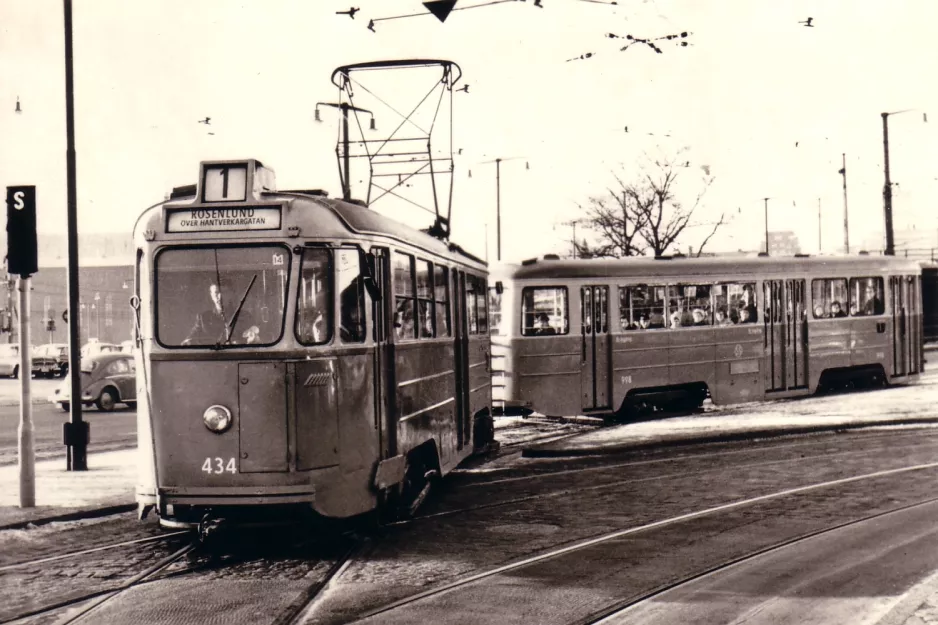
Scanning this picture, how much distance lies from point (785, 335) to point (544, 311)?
5390 mm

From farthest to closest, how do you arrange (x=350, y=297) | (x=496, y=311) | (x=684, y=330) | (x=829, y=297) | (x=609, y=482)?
(x=829, y=297) → (x=684, y=330) → (x=496, y=311) → (x=609, y=482) → (x=350, y=297)

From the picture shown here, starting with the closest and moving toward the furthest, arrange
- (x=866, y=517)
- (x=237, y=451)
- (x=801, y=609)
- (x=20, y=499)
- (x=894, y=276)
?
(x=801, y=609), (x=237, y=451), (x=866, y=517), (x=20, y=499), (x=894, y=276)

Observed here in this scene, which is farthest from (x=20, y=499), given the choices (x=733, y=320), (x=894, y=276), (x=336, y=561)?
(x=894, y=276)

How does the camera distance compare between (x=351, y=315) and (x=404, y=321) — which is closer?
(x=351, y=315)

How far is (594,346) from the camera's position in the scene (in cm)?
1838

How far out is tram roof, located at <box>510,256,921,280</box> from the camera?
60.2ft

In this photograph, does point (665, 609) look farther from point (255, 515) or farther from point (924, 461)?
point (924, 461)

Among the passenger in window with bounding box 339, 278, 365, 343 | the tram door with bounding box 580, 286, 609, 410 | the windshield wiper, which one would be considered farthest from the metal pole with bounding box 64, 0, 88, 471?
the tram door with bounding box 580, 286, 609, 410

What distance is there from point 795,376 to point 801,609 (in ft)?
50.5

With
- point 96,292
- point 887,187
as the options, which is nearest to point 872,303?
point 887,187

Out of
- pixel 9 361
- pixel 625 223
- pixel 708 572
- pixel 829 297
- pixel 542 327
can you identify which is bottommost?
pixel 708 572

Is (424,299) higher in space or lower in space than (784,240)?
lower

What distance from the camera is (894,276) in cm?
2338

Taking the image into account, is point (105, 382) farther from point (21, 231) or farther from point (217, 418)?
point (217, 418)
